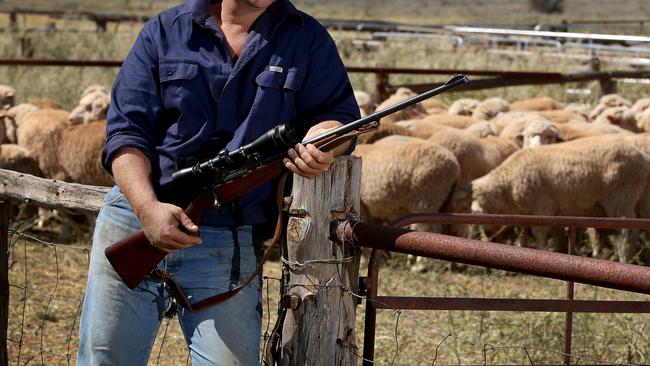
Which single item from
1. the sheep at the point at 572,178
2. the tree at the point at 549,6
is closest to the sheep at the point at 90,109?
the sheep at the point at 572,178

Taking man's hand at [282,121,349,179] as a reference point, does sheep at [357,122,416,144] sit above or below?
above

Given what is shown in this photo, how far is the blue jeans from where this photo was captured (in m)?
3.18

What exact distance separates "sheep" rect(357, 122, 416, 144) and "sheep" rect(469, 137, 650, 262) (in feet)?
4.71

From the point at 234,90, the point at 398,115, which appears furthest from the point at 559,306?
the point at 398,115

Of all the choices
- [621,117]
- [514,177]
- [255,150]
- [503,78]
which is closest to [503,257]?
[255,150]

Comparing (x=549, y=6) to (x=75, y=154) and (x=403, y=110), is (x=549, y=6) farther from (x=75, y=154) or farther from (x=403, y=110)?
(x=75, y=154)

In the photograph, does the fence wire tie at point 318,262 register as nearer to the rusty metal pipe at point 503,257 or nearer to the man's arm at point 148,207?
the rusty metal pipe at point 503,257

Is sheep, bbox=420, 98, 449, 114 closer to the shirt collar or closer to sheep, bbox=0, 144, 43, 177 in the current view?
sheep, bbox=0, 144, 43, 177

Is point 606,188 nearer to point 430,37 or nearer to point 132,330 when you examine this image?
point 132,330

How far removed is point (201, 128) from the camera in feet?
10.7

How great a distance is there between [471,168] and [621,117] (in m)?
3.79

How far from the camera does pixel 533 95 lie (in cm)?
2036

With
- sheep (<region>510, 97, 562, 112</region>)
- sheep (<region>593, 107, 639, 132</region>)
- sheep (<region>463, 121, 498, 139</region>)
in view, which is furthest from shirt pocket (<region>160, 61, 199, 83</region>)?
sheep (<region>510, 97, 562, 112</region>)

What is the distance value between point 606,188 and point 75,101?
9221mm
